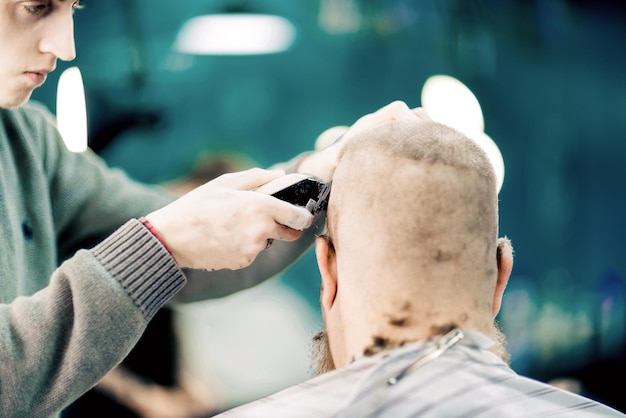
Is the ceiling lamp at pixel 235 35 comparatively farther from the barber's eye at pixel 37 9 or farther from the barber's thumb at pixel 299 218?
the barber's thumb at pixel 299 218

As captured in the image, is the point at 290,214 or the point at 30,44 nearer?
the point at 290,214

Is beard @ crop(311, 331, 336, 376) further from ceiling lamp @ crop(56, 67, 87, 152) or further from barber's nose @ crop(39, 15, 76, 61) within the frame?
ceiling lamp @ crop(56, 67, 87, 152)

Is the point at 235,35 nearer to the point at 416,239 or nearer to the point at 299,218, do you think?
the point at 299,218

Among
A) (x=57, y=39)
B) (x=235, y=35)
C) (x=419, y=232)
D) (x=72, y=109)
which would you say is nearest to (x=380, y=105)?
(x=235, y=35)

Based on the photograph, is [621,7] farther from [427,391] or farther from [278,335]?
[427,391]

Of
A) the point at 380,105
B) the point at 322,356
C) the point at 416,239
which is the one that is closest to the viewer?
the point at 416,239

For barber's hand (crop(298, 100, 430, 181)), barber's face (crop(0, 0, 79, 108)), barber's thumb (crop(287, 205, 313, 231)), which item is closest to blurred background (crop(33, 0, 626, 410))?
barber's face (crop(0, 0, 79, 108))

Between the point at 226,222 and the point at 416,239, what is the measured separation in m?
0.40

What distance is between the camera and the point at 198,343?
10.1 feet

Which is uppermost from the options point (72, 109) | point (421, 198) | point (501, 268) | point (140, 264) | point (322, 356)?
point (421, 198)

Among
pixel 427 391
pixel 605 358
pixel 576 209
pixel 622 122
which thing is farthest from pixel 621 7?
pixel 427 391

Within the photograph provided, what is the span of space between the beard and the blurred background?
1555 millimetres

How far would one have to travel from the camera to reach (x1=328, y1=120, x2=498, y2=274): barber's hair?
1.26 metres

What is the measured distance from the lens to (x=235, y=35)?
309 cm
